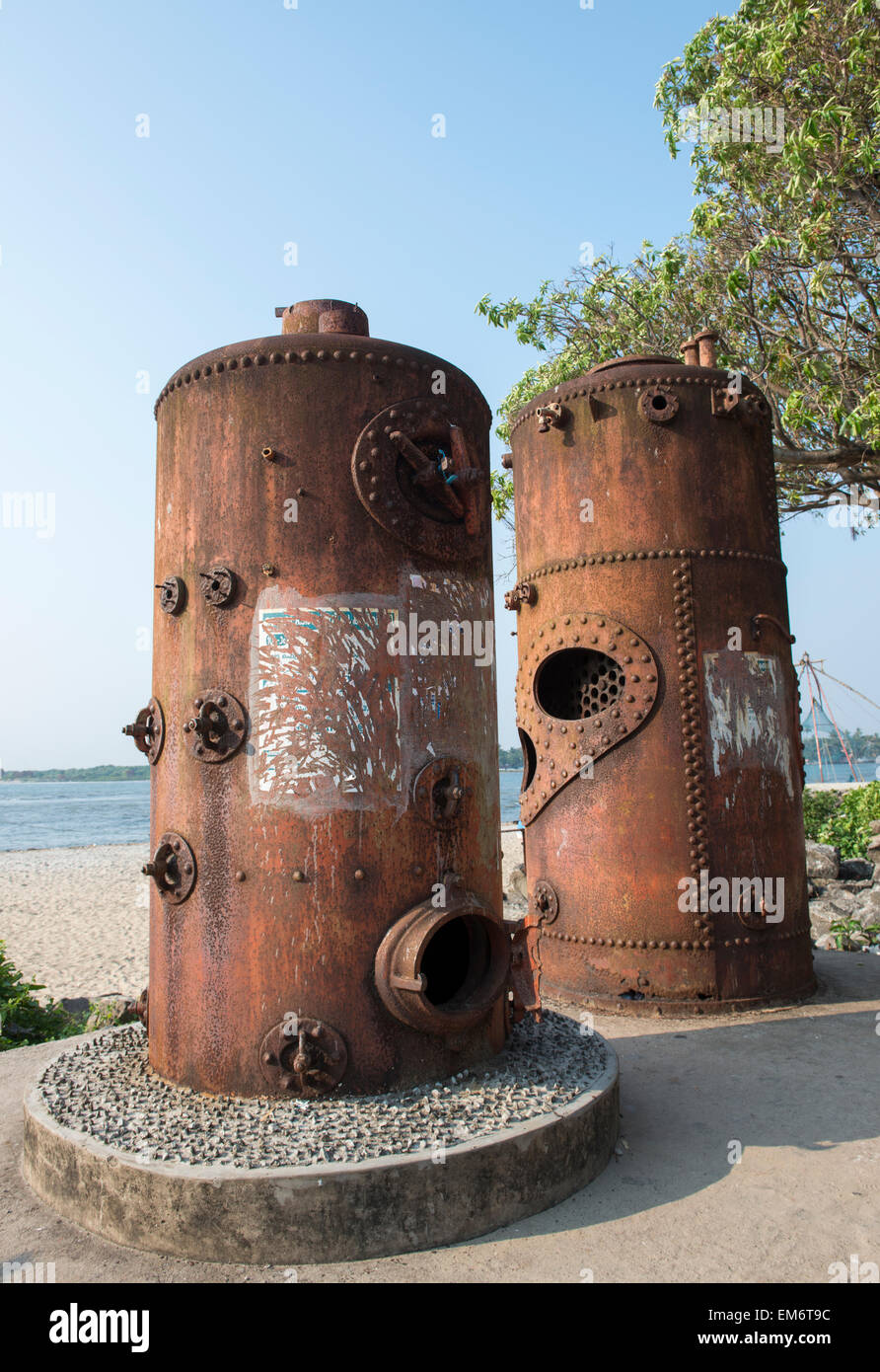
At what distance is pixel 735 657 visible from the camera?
7094 millimetres

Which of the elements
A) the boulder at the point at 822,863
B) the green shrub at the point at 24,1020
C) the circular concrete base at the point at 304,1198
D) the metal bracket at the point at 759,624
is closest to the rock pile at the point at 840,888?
the boulder at the point at 822,863

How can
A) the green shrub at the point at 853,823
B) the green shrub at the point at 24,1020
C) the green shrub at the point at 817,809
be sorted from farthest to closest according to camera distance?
the green shrub at the point at 817,809 → the green shrub at the point at 853,823 → the green shrub at the point at 24,1020

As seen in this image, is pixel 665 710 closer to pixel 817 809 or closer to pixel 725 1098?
pixel 725 1098

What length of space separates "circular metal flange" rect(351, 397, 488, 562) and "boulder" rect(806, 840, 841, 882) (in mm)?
10585

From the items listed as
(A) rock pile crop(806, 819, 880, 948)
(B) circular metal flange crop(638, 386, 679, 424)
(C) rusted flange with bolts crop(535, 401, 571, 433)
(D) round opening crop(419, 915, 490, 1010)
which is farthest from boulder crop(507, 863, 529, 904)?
(D) round opening crop(419, 915, 490, 1010)

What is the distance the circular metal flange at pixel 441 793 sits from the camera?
4324 millimetres

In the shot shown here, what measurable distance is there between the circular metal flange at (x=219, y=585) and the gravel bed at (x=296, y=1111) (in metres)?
2.31

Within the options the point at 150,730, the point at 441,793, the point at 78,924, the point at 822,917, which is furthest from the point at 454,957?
the point at 78,924

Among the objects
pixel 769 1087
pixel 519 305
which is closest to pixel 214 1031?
pixel 769 1087

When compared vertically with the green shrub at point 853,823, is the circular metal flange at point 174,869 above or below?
above

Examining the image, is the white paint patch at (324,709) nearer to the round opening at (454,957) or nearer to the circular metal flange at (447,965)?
the circular metal flange at (447,965)

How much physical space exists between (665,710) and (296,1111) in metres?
4.21

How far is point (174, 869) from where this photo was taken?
4410 mm
